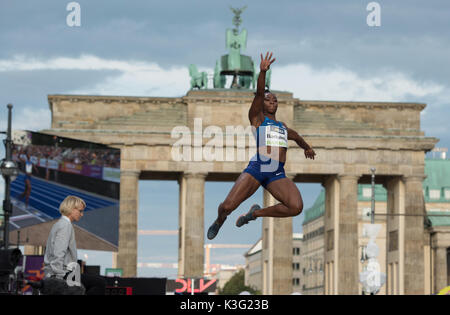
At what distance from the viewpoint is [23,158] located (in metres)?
69.9

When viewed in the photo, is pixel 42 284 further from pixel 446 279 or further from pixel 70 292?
pixel 446 279

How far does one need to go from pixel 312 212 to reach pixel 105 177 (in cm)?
11564

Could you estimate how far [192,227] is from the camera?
90812 millimetres

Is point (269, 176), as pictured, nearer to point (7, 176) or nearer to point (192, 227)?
point (7, 176)

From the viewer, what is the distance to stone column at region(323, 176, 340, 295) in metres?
92.2

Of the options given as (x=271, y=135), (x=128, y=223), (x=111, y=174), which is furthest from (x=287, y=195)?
(x=128, y=223)

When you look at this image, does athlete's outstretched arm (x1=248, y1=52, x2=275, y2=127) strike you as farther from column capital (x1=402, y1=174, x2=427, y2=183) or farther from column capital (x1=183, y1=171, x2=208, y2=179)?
column capital (x1=402, y1=174, x2=427, y2=183)

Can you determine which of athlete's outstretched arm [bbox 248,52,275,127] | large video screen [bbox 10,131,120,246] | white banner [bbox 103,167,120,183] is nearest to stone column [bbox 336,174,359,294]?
white banner [bbox 103,167,120,183]

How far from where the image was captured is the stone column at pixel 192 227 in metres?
89.5

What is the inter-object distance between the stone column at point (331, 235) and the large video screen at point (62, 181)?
26.7 m

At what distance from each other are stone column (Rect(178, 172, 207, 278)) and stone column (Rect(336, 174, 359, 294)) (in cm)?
1280

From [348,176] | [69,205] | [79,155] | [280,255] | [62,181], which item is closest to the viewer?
[69,205]

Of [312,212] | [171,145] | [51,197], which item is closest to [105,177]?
[51,197]

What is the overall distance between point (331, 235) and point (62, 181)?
31244 millimetres
